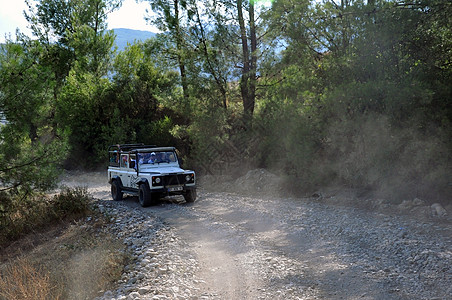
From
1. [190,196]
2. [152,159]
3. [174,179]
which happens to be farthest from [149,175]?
[190,196]

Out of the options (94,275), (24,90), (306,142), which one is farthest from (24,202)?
(306,142)

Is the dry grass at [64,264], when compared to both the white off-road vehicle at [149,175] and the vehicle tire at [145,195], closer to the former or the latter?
the vehicle tire at [145,195]

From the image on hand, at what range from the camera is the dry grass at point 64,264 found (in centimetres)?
689

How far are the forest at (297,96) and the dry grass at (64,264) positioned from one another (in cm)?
176

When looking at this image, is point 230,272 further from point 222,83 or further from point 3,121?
point 222,83

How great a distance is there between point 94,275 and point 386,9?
36.2 feet

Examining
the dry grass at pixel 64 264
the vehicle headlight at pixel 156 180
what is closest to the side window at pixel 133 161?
the vehicle headlight at pixel 156 180

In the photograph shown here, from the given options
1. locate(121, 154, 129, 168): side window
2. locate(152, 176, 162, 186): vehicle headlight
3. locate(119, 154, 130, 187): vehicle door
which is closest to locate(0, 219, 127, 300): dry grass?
locate(152, 176, 162, 186): vehicle headlight

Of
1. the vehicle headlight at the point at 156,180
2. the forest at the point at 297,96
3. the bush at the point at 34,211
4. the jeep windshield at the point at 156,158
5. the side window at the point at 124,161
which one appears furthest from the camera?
the side window at the point at 124,161

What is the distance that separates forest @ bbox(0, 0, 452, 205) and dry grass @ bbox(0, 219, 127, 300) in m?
1.76

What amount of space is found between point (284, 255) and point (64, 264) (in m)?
4.93

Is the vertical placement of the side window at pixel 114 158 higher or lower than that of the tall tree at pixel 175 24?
lower

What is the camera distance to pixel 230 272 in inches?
272

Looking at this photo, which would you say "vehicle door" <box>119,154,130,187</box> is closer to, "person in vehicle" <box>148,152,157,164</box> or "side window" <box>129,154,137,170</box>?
"side window" <box>129,154,137,170</box>
